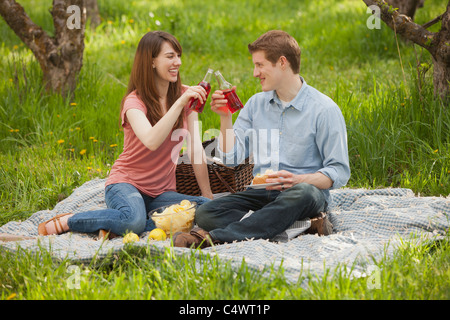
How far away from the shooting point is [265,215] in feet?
11.0

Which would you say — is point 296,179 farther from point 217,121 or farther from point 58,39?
point 58,39

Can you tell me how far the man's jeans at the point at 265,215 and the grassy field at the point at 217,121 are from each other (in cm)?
51

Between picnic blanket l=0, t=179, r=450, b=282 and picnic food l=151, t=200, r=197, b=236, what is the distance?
0.47 ft

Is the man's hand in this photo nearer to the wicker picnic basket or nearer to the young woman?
the young woman

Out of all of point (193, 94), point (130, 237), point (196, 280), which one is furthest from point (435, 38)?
point (196, 280)

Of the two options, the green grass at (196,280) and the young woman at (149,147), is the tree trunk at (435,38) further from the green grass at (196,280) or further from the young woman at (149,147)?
the green grass at (196,280)

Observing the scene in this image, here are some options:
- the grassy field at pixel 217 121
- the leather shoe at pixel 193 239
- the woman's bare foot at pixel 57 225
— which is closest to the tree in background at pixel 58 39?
the grassy field at pixel 217 121

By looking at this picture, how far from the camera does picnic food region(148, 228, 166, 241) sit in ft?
11.2

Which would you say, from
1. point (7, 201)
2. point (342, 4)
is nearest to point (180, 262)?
point (7, 201)

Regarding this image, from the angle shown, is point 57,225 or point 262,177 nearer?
point 262,177

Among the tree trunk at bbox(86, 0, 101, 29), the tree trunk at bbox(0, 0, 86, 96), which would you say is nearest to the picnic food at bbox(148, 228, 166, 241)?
the tree trunk at bbox(0, 0, 86, 96)

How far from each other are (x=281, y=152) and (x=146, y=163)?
0.94 m

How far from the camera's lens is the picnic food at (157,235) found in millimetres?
3420
